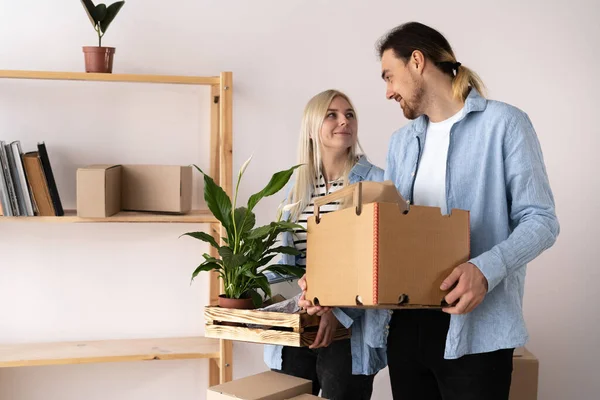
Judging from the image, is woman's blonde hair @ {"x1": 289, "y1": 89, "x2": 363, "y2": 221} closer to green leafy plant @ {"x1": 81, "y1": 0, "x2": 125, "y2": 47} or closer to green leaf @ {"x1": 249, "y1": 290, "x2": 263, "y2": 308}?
green leaf @ {"x1": 249, "y1": 290, "x2": 263, "y2": 308}

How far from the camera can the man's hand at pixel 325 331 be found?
1.89 m

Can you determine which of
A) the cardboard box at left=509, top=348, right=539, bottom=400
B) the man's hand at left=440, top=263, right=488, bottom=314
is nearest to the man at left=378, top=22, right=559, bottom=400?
the man's hand at left=440, top=263, right=488, bottom=314

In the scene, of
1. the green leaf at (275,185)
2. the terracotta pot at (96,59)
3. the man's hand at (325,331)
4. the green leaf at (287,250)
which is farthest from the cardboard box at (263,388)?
the terracotta pot at (96,59)

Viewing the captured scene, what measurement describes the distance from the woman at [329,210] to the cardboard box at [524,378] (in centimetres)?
82

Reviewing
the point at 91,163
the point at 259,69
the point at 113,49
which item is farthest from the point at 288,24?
the point at 91,163

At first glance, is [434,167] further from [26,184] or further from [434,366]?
[26,184]

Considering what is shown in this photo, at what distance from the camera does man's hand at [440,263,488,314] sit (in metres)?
1.45

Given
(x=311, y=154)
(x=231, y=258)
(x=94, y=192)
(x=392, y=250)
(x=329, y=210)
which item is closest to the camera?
(x=392, y=250)

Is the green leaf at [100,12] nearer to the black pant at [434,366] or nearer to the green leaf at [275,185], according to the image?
the green leaf at [275,185]

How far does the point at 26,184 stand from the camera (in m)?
2.47

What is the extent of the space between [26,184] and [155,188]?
1.41 feet

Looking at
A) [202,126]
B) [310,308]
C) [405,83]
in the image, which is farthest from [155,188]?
[405,83]

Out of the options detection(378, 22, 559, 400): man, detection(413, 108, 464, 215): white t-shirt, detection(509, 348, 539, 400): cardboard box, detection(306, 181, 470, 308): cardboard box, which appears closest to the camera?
detection(306, 181, 470, 308): cardboard box

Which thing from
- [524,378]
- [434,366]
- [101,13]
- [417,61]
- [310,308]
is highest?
[101,13]
